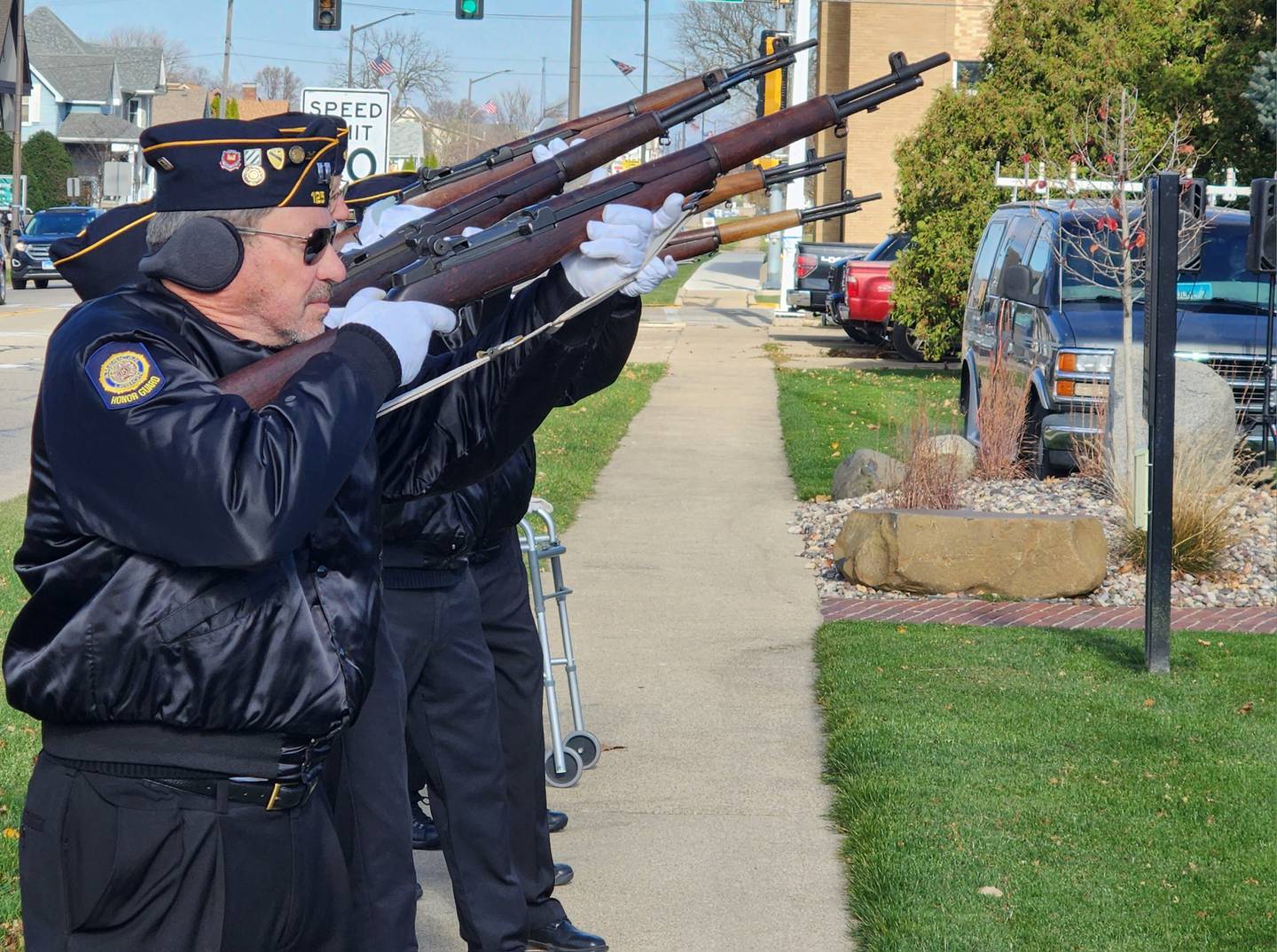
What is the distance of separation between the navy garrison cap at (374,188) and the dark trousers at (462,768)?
1.34 m

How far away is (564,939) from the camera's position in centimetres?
→ 450

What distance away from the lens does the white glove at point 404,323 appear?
2.63 meters

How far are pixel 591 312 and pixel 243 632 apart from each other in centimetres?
124

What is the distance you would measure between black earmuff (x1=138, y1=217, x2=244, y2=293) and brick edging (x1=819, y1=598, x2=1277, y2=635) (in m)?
6.35

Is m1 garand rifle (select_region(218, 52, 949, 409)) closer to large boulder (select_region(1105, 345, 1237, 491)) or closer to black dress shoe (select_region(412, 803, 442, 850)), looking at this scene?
black dress shoe (select_region(412, 803, 442, 850))

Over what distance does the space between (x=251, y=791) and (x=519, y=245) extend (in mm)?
1201

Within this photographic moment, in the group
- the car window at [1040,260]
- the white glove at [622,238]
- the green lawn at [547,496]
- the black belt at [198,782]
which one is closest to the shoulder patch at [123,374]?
the black belt at [198,782]

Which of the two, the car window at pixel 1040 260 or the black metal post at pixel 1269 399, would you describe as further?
the car window at pixel 1040 260

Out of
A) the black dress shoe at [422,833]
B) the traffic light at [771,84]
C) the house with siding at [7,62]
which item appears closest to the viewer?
the black dress shoe at [422,833]

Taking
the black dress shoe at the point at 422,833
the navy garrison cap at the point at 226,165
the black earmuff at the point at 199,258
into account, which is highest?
the navy garrison cap at the point at 226,165

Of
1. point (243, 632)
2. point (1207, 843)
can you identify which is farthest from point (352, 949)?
point (1207, 843)

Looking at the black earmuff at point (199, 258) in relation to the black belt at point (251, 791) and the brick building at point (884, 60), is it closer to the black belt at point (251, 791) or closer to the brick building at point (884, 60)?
the black belt at point (251, 791)

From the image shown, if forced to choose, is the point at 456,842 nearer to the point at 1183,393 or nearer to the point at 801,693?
the point at 801,693

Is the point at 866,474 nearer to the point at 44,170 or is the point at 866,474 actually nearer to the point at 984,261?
the point at 984,261
